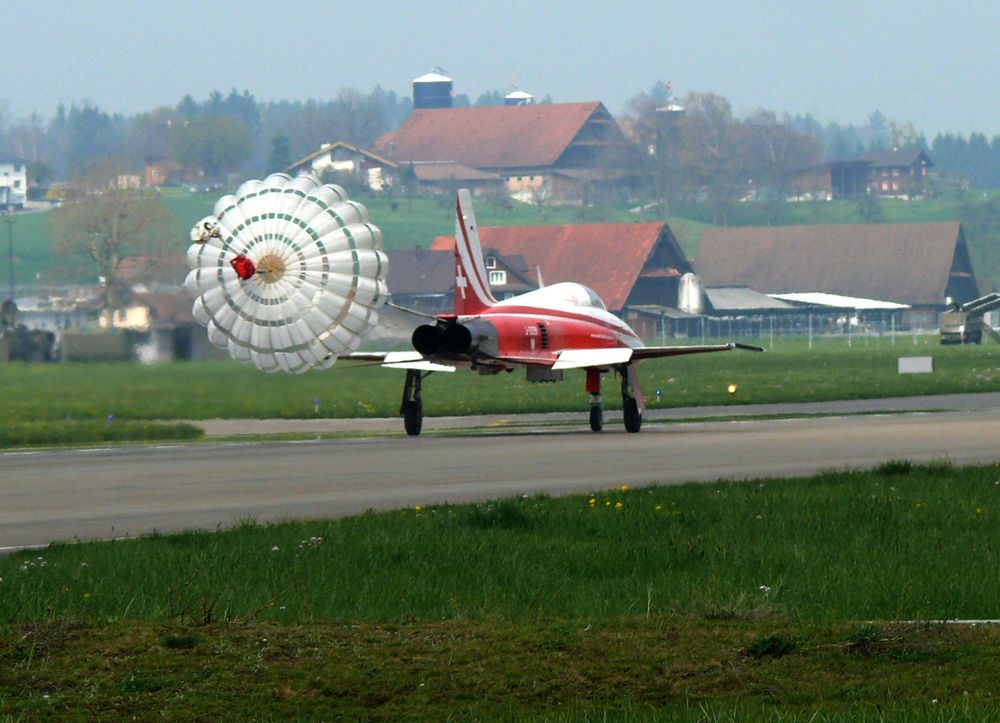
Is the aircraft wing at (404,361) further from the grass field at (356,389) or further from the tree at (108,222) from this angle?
the tree at (108,222)

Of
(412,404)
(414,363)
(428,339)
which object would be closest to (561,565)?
(428,339)

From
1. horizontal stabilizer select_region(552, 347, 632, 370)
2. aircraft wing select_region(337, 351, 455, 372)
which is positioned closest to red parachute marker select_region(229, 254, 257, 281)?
aircraft wing select_region(337, 351, 455, 372)

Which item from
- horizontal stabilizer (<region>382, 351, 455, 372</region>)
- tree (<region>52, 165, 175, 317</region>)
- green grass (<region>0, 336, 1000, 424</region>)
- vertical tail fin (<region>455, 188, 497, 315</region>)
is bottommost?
green grass (<region>0, 336, 1000, 424</region>)

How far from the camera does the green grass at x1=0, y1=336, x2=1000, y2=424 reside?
149 ft

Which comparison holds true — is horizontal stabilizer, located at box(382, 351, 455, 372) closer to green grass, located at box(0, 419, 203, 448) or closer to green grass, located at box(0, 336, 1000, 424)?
green grass, located at box(0, 336, 1000, 424)

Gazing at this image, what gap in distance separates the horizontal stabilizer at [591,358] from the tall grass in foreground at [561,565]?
57.1 ft

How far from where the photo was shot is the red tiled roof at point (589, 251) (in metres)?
154

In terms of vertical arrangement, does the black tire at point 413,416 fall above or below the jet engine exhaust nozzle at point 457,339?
below

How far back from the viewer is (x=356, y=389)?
190 feet

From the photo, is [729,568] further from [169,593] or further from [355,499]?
[355,499]

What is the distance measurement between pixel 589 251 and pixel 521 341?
119242mm

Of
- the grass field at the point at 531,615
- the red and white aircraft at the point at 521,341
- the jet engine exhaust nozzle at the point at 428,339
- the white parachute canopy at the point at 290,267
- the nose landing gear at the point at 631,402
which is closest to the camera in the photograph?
the grass field at the point at 531,615

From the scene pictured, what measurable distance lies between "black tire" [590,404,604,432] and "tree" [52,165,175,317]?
42.9 meters

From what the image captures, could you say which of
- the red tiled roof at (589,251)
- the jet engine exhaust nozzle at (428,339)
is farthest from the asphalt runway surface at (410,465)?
the red tiled roof at (589,251)
